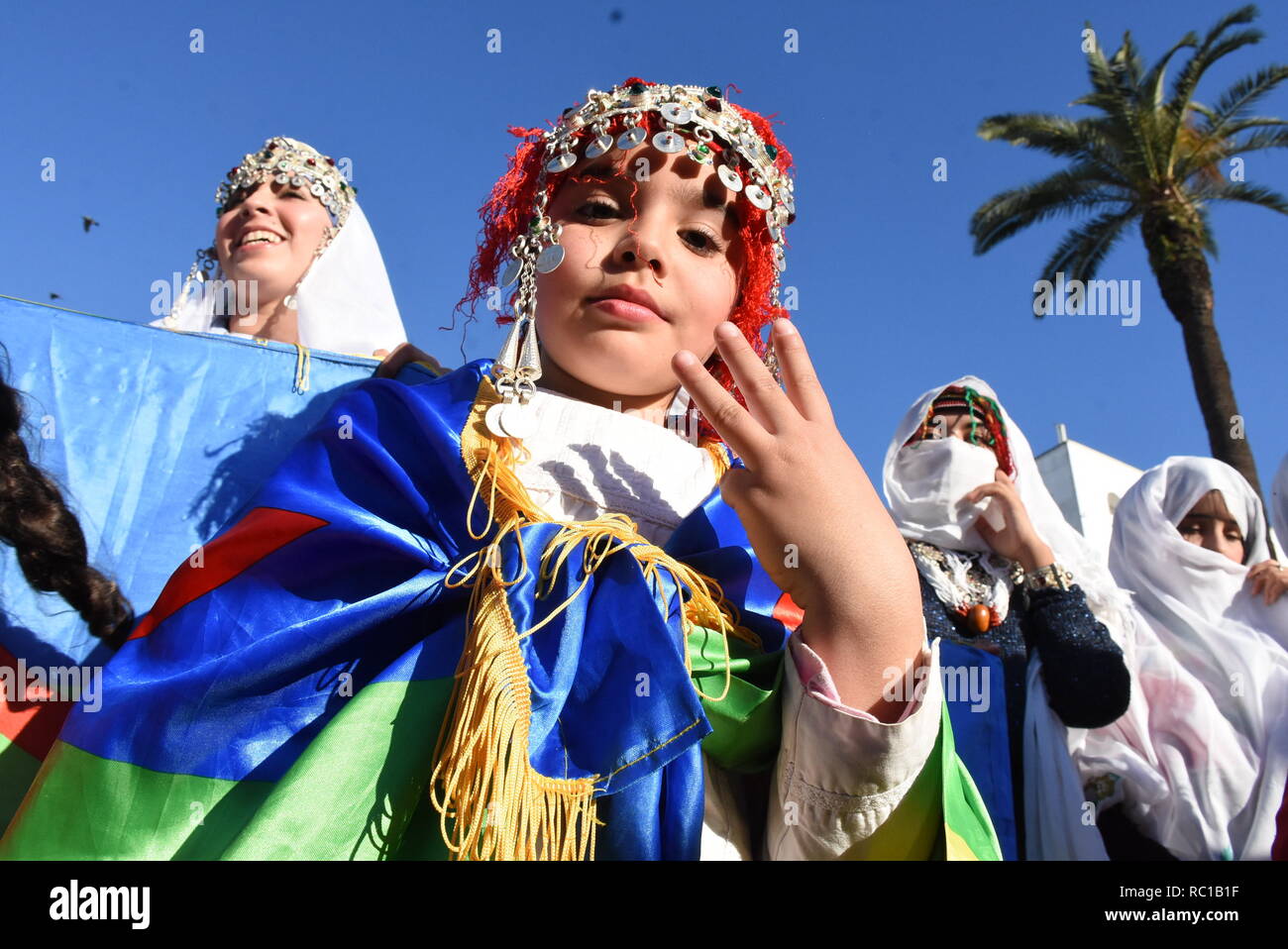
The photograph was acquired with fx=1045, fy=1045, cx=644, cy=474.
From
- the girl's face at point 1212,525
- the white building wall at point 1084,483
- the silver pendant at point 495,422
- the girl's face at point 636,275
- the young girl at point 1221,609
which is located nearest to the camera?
the silver pendant at point 495,422

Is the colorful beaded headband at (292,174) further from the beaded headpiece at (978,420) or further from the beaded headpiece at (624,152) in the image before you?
the beaded headpiece at (978,420)

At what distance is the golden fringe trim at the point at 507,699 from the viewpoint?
1.44 meters

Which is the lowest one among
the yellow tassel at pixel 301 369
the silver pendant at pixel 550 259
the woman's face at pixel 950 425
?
the yellow tassel at pixel 301 369

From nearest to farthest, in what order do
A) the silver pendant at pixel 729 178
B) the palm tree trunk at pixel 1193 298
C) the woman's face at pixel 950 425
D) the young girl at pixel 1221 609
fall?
the silver pendant at pixel 729 178 < the young girl at pixel 1221 609 < the woman's face at pixel 950 425 < the palm tree trunk at pixel 1193 298

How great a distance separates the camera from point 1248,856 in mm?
2916

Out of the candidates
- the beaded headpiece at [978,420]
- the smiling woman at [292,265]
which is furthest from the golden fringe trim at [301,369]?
the beaded headpiece at [978,420]

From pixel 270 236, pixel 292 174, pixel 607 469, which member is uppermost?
pixel 292 174


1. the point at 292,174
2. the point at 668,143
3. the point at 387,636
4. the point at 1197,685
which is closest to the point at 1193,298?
the point at 1197,685

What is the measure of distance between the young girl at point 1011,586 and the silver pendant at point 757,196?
4.41 ft

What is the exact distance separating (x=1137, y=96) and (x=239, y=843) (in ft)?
32.2

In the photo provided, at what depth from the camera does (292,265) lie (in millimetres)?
3078

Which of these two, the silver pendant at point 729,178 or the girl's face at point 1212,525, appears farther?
the girl's face at point 1212,525

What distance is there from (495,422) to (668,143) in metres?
0.67

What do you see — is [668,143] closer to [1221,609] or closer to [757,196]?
[757,196]
